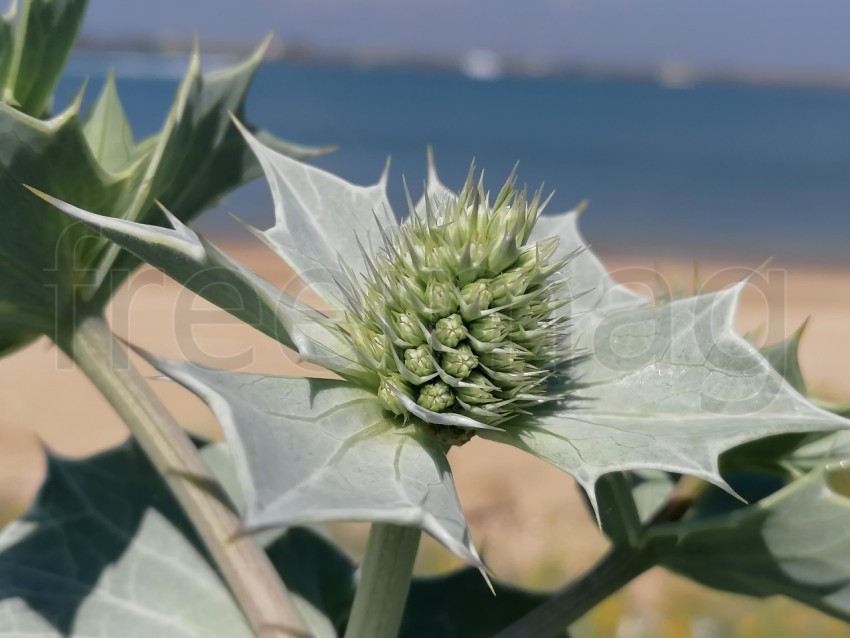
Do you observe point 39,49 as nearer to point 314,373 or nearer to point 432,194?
point 432,194

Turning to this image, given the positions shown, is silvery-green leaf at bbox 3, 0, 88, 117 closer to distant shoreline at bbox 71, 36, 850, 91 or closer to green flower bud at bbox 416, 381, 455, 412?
green flower bud at bbox 416, 381, 455, 412

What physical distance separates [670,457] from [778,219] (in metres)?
13.9

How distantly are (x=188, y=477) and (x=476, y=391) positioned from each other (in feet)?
0.90

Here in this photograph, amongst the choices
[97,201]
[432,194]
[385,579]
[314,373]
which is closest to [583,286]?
[432,194]

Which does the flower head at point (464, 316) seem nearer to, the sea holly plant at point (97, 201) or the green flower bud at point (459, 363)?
the green flower bud at point (459, 363)

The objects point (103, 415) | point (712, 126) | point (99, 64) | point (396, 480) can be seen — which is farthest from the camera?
point (99, 64)

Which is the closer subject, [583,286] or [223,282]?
[223,282]

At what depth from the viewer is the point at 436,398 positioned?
0.74 meters

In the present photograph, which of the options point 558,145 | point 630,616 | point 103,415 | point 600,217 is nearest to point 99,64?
point 558,145

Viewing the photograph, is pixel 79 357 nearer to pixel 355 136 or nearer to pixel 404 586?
pixel 404 586

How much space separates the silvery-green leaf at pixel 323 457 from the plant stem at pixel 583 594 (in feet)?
0.68

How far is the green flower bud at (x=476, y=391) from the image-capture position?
0.75 metres

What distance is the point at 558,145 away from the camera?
75.6 ft

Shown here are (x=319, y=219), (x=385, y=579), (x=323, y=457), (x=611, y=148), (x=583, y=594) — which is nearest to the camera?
(x=323, y=457)
